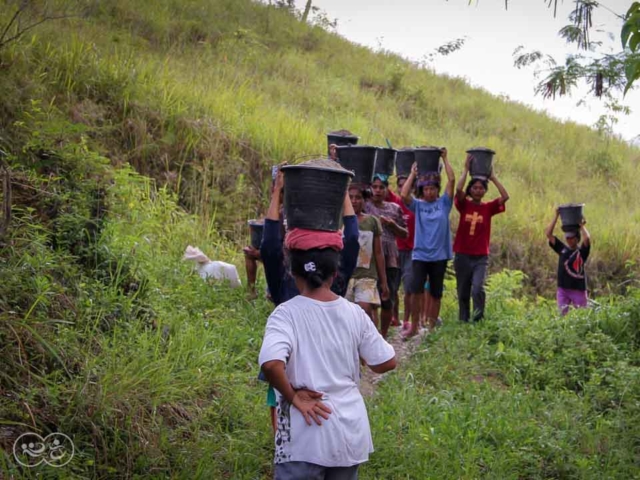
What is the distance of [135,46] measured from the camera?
13.4m

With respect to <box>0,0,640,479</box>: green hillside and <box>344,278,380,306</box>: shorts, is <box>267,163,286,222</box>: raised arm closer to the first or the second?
<box>0,0,640,479</box>: green hillside

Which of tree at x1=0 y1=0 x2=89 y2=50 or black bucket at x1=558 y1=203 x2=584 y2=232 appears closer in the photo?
tree at x1=0 y1=0 x2=89 y2=50

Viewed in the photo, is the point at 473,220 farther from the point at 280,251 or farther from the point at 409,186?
the point at 280,251

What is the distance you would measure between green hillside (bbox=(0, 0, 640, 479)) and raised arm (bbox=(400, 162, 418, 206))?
168 cm

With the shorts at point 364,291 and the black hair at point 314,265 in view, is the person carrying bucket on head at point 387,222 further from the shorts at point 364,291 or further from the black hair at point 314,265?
the black hair at point 314,265

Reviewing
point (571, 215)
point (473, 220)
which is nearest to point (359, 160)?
point (473, 220)

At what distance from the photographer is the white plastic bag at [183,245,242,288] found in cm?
840

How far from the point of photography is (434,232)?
27.6 ft

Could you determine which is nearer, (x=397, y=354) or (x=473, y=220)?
(x=397, y=354)

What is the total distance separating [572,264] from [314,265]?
6.89 meters

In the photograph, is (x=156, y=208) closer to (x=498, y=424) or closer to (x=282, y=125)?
(x=282, y=125)

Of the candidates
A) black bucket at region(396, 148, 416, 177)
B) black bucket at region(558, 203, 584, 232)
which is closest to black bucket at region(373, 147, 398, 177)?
black bucket at region(396, 148, 416, 177)

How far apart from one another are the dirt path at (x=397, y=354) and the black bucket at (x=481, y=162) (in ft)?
6.29

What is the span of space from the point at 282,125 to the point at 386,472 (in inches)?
330
